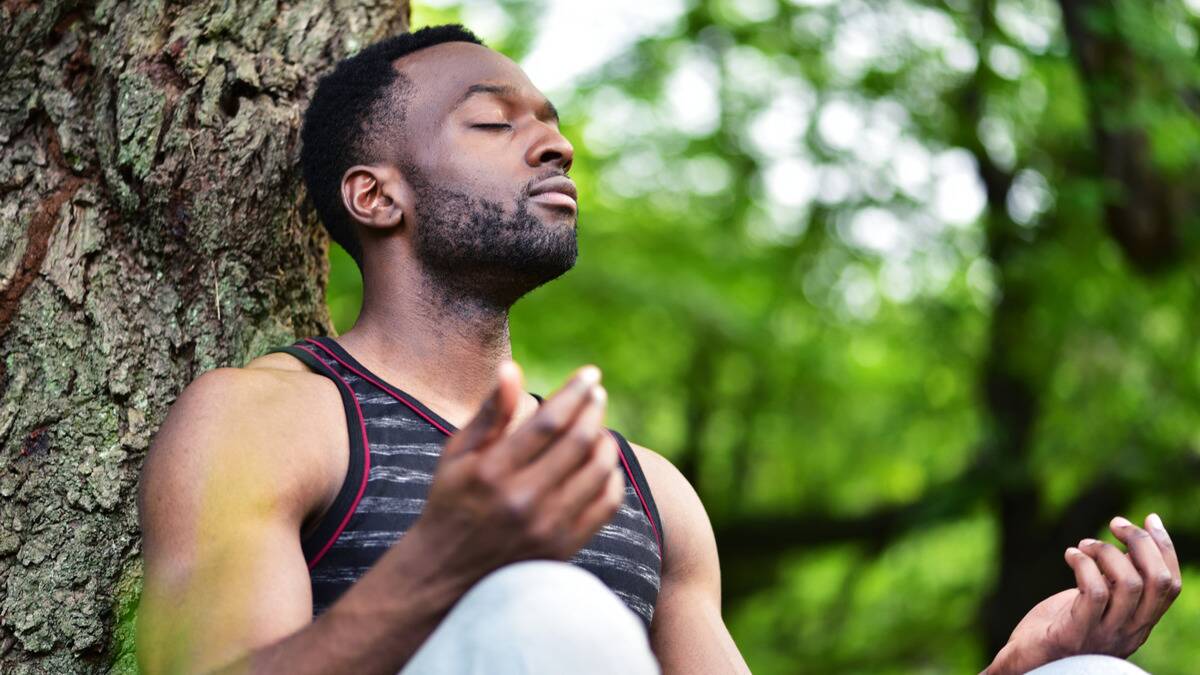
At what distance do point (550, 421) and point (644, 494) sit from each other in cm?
104

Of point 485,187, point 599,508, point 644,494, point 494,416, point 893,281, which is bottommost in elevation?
point 893,281

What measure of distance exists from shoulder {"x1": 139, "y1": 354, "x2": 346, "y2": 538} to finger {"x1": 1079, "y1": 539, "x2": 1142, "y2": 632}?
128cm

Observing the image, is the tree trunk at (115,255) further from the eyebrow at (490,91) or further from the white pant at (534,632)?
the white pant at (534,632)

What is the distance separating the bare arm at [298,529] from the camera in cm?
146

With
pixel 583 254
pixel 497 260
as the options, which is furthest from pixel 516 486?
pixel 583 254

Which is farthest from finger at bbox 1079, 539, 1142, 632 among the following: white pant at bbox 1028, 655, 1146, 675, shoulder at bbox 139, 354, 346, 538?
shoulder at bbox 139, 354, 346, 538

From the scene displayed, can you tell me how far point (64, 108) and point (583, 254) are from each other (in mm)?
4899

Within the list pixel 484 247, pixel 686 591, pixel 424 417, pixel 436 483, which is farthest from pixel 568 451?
pixel 686 591

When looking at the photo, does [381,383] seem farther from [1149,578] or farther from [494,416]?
[1149,578]

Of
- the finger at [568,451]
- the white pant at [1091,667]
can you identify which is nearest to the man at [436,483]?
the finger at [568,451]

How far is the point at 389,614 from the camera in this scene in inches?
60.7

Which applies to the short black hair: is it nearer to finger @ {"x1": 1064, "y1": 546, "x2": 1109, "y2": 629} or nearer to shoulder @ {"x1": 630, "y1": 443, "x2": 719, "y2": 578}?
shoulder @ {"x1": 630, "y1": 443, "x2": 719, "y2": 578}

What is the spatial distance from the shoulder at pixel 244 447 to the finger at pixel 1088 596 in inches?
49.6

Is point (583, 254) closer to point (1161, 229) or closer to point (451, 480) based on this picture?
point (1161, 229)
